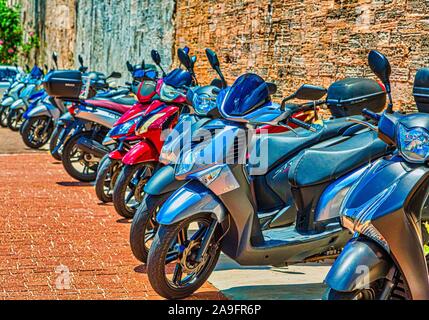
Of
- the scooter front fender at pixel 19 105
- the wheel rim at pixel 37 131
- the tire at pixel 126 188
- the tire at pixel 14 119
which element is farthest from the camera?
the tire at pixel 14 119

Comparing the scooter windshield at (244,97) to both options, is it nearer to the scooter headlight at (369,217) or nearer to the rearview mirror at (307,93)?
the rearview mirror at (307,93)

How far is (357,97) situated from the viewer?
5574 mm

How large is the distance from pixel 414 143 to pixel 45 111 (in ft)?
30.3

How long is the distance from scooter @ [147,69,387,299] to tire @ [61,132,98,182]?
449cm

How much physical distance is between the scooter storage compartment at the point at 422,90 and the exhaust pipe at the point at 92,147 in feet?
18.0

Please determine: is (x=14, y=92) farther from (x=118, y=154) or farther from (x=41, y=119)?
(x=118, y=154)

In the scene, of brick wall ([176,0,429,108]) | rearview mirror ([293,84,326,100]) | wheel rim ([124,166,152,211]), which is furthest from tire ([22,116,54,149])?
rearview mirror ([293,84,326,100])

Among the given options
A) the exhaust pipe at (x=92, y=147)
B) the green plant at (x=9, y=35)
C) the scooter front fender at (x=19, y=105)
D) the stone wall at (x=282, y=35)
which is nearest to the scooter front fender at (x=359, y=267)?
the stone wall at (x=282, y=35)

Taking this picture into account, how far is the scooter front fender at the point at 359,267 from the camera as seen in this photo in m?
3.45

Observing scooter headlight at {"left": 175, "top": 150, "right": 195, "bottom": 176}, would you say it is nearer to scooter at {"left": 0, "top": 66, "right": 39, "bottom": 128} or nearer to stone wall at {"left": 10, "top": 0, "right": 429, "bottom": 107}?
stone wall at {"left": 10, "top": 0, "right": 429, "bottom": 107}

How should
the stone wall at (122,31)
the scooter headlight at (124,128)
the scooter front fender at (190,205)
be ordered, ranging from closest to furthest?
the scooter front fender at (190,205), the scooter headlight at (124,128), the stone wall at (122,31)

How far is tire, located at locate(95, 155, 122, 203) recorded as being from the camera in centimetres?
775

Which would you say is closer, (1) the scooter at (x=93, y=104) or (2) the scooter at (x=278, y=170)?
(2) the scooter at (x=278, y=170)
